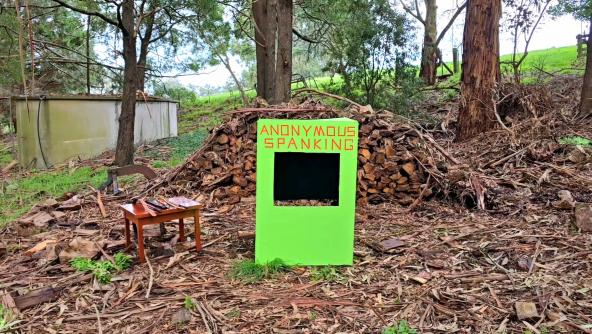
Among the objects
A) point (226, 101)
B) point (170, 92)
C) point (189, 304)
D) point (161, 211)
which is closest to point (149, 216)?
point (161, 211)

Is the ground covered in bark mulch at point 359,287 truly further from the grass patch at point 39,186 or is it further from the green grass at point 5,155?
the green grass at point 5,155

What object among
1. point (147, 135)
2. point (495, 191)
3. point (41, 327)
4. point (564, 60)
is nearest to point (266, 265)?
point (41, 327)

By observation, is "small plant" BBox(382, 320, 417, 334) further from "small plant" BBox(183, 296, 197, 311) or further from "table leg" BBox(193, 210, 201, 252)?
"table leg" BBox(193, 210, 201, 252)

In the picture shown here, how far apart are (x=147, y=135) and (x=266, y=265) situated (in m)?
9.92

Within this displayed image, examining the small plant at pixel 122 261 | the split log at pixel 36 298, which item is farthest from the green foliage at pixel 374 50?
the split log at pixel 36 298

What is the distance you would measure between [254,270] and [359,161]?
2158 millimetres

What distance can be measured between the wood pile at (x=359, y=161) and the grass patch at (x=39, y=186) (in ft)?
6.55

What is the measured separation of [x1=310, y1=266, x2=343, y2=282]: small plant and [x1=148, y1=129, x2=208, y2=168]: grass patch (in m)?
4.74

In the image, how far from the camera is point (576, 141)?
20.5 ft

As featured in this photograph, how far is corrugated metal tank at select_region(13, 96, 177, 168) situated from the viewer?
9625mm

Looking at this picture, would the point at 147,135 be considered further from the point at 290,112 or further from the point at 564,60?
the point at 564,60

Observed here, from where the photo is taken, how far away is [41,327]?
2621mm

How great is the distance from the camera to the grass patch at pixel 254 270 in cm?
322

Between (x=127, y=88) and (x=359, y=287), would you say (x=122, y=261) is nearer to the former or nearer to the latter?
(x=359, y=287)
